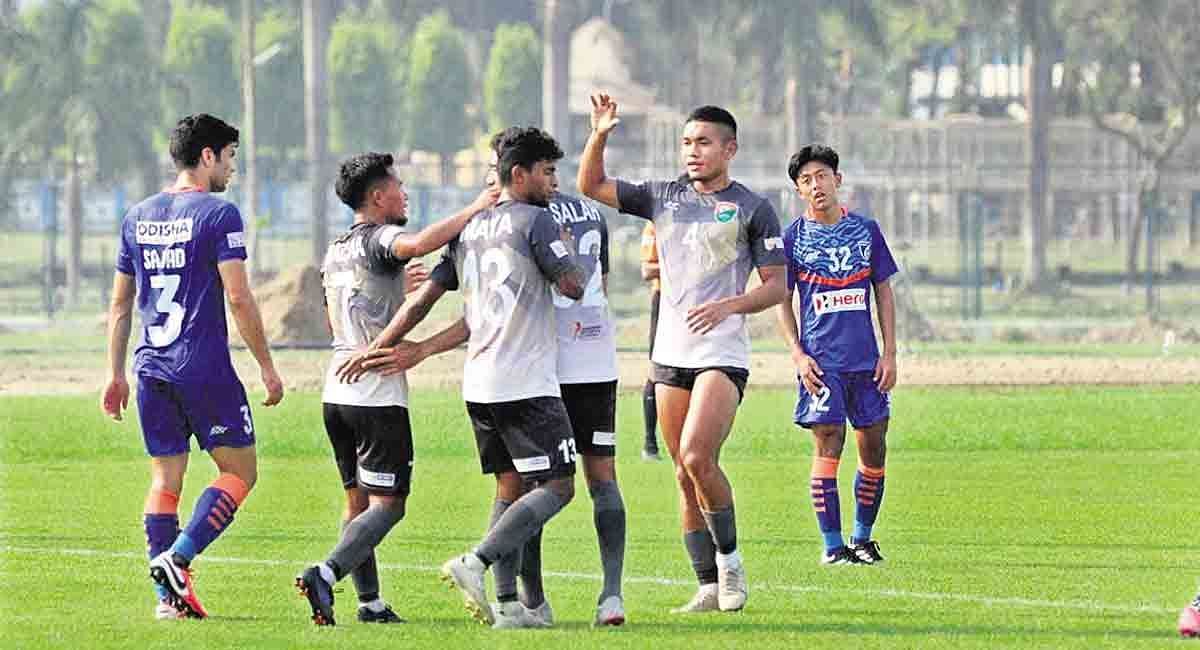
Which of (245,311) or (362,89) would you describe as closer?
(245,311)

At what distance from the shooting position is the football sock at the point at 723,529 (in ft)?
38.8

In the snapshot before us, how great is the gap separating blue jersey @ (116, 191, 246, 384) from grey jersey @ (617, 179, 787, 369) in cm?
175

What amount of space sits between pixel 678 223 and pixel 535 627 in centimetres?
186

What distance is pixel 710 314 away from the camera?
11.7m

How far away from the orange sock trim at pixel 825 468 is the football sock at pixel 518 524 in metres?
A: 3.32

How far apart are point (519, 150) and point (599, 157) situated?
0.66m

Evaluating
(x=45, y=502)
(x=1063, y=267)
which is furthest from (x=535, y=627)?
(x=1063, y=267)

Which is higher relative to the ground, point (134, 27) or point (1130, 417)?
point (134, 27)

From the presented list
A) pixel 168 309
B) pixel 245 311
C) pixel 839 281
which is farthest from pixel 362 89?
pixel 245 311

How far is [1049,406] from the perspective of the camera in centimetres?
2709

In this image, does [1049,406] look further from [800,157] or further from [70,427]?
[800,157]

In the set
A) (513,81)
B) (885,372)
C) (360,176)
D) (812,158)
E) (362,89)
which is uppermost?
(513,81)

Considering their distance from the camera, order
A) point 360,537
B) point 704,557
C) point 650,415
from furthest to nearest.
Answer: point 650,415 → point 704,557 → point 360,537

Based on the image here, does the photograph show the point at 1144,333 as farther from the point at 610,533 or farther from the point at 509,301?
the point at 509,301
